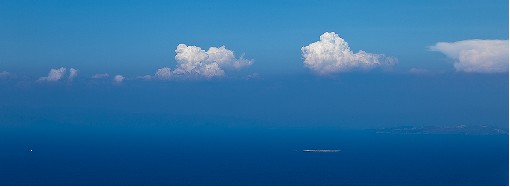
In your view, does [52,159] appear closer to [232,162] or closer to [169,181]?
[232,162]

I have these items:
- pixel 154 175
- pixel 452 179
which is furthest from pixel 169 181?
pixel 452 179

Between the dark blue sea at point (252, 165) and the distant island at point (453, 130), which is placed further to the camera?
the distant island at point (453, 130)

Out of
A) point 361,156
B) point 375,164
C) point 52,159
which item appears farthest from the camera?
point 361,156

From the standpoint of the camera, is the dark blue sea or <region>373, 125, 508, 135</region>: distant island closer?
the dark blue sea

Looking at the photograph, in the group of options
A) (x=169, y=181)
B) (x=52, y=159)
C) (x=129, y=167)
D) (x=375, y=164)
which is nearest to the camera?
(x=169, y=181)

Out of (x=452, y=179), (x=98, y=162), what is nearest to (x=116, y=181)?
(x=98, y=162)

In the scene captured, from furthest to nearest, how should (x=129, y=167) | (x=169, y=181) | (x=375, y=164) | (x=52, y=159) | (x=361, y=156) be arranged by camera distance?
(x=361, y=156), (x=52, y=159), (x=375, y=164), (x=129, y=167), (x=169, y=181)

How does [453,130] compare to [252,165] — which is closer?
[252,165]

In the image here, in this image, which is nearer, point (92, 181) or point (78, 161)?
point (92, 181)

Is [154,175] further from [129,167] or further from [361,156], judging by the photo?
[361,156]
